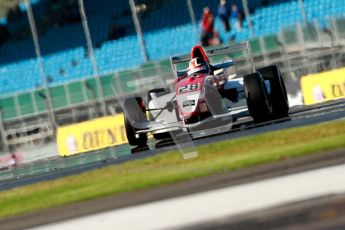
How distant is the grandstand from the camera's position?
19578 millimetres

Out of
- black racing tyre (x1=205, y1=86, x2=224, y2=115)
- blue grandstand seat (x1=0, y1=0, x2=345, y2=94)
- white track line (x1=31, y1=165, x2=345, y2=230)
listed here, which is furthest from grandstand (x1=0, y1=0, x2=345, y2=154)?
white track line (x1=31, y1=165, x2=345, y2=230)

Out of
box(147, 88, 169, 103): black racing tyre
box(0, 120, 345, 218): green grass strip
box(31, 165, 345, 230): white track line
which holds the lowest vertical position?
box(0, 120, 345, 218): green grass strip

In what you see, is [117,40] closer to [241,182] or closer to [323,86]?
[323,86]

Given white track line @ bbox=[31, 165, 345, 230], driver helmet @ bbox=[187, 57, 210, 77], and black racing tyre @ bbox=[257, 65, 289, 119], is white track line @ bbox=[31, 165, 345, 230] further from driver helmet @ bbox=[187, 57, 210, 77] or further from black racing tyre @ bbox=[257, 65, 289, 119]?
black racing tyre @ bbox=[257, 65, 289, 119]

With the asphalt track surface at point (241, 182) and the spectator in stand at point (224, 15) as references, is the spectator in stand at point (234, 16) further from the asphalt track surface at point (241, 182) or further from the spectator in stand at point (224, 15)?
the asphalt track surface at point (241, 182)

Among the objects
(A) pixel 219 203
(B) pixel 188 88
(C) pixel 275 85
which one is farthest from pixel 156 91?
(A) pixel 219 203

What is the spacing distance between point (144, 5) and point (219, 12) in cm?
469

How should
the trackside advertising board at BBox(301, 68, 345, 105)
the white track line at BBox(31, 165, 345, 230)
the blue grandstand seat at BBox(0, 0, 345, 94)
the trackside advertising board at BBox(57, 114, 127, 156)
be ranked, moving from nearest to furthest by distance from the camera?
the white track line at BBox(31, 165, 345, 230) < the trackside advertising board at BBox(301, 68, 345, 105) < the trackside advertising board at BBox(57, 114, 127, 156) < the blue grandstand seat at BBox(0, 0, 345, 94)

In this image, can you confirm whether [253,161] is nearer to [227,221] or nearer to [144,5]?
[227,221]

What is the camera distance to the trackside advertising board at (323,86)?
18641 millimetres

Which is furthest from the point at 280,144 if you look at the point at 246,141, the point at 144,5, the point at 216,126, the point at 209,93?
the point at 144,5

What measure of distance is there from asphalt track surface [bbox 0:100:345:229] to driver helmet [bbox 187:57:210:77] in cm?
119

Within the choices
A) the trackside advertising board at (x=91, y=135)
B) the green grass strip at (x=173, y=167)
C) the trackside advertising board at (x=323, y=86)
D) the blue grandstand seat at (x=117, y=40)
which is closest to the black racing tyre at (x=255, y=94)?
the green grass strip at (x=173, y=167)

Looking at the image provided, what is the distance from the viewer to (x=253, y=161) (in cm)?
1026
